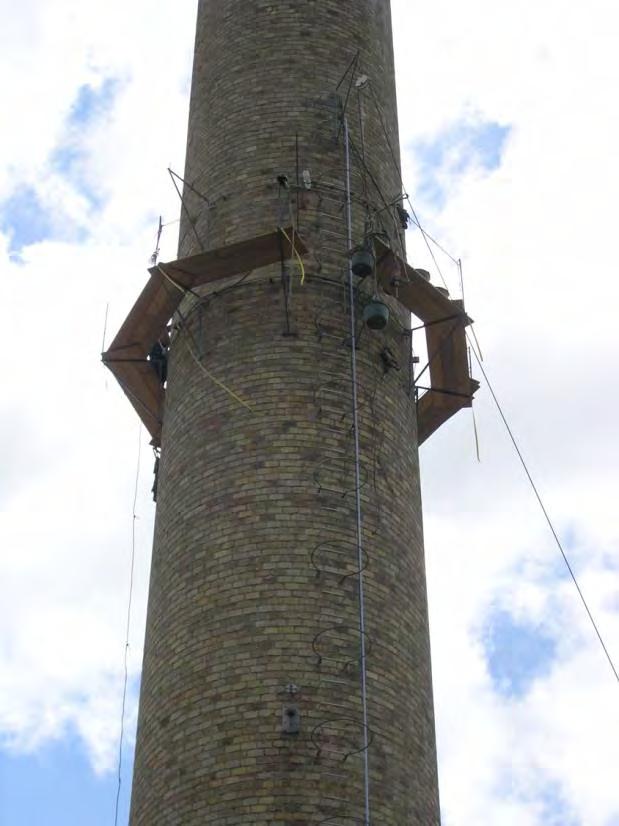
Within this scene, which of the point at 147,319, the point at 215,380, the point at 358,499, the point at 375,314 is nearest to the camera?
the point at 358,499

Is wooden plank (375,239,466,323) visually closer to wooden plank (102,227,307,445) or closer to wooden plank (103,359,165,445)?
wooden plank (102,227,307,445)

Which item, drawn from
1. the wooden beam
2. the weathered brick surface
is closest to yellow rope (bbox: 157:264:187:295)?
the weathered brick surface

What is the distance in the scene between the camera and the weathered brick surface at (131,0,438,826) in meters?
17.9

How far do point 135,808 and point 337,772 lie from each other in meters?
3.19

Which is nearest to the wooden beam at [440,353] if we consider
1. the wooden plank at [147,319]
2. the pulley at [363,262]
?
the pulley at [363,262]

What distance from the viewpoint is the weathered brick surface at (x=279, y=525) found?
1789 centimetres

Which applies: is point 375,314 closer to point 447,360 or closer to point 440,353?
point 440,353

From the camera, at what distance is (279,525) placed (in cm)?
1939

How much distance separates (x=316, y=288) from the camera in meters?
22.0

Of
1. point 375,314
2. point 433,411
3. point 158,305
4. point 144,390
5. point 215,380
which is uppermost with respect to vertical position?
point 144,390

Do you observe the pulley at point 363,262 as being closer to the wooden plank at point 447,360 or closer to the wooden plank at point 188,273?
the wooden plank at point 188,273

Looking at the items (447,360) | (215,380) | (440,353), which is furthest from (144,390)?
(447,360)

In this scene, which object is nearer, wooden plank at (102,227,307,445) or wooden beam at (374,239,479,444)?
wooden plank at (102,227,307,445)

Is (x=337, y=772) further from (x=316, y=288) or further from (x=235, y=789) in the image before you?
(x=316, y=288)
